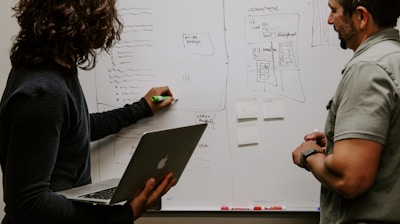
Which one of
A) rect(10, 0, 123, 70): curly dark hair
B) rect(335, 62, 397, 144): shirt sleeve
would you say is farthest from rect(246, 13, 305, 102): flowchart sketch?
rect(10, 0, 123, 70): curly dark hair

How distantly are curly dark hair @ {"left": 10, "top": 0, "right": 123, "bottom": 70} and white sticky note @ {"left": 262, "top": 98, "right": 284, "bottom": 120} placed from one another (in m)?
0.83

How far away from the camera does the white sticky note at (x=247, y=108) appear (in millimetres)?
1794

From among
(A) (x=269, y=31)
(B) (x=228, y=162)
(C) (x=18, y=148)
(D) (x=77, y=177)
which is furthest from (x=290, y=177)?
(C) (x=18, y=148)

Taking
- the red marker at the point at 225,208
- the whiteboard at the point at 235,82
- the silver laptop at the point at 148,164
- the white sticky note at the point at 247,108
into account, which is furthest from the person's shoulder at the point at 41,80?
the red marker at the point at 225,208

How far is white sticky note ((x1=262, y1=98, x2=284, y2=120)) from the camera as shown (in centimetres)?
178

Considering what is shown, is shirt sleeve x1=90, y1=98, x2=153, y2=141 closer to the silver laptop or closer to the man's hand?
the silver laptop

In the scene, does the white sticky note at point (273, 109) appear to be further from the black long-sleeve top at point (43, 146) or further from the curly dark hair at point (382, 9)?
the black long-sleeve top at point (43, 146)

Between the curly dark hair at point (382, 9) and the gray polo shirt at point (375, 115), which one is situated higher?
the curly dark hair at point (382, 9)

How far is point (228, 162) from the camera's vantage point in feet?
5.98

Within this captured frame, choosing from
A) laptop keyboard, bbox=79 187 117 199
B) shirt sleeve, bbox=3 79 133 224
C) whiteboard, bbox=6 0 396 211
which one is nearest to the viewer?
shirt sleeve, bbox=3 79 133 224

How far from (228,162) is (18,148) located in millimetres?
970

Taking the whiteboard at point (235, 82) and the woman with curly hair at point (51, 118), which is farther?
the whiteboard at point (235, 82)

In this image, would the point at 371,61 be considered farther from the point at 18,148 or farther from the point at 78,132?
the point at 18,148

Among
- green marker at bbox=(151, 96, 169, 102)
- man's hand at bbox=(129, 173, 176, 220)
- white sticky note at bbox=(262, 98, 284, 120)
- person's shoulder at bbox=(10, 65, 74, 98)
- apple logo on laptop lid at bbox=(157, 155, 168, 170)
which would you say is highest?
person's shoulder at bbox=(10, 65, 74, 98)
